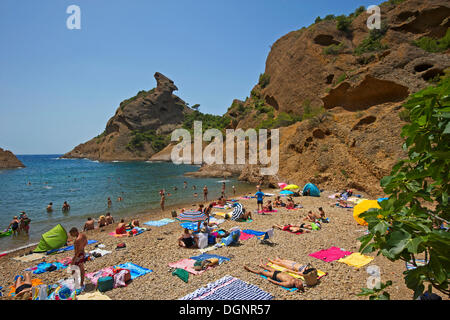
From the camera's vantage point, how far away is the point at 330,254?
7770 millimetres

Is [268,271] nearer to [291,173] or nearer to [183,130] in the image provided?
[291,173]

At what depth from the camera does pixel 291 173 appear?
2470 centimetres

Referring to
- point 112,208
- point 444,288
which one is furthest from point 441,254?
point 112,208

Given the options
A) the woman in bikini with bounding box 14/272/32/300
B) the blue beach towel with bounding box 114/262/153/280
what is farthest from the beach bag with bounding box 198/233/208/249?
the woman in bikini with bounding box 14/272/32/300

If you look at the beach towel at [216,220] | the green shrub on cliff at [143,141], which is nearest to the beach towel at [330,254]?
the beach towel at [216,220]

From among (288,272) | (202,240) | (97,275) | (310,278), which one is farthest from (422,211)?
(202,240)

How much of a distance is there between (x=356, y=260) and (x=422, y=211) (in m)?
6.21

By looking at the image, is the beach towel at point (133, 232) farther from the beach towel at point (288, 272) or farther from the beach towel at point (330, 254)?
the beach towel at point (330, 254)

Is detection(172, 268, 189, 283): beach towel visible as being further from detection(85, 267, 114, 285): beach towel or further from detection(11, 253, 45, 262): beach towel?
detection(11, 253, 45, 262): beach towel

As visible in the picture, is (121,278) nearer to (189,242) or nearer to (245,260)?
(189,242)

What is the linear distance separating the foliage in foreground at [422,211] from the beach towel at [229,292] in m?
4.14

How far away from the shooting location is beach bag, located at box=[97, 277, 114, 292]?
6201 mm

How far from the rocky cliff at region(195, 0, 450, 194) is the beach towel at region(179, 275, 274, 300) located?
14.5m

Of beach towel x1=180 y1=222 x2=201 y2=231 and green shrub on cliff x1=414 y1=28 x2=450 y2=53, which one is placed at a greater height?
green shrub on cliff x1=414 y1=28 x2=450 y2=53
